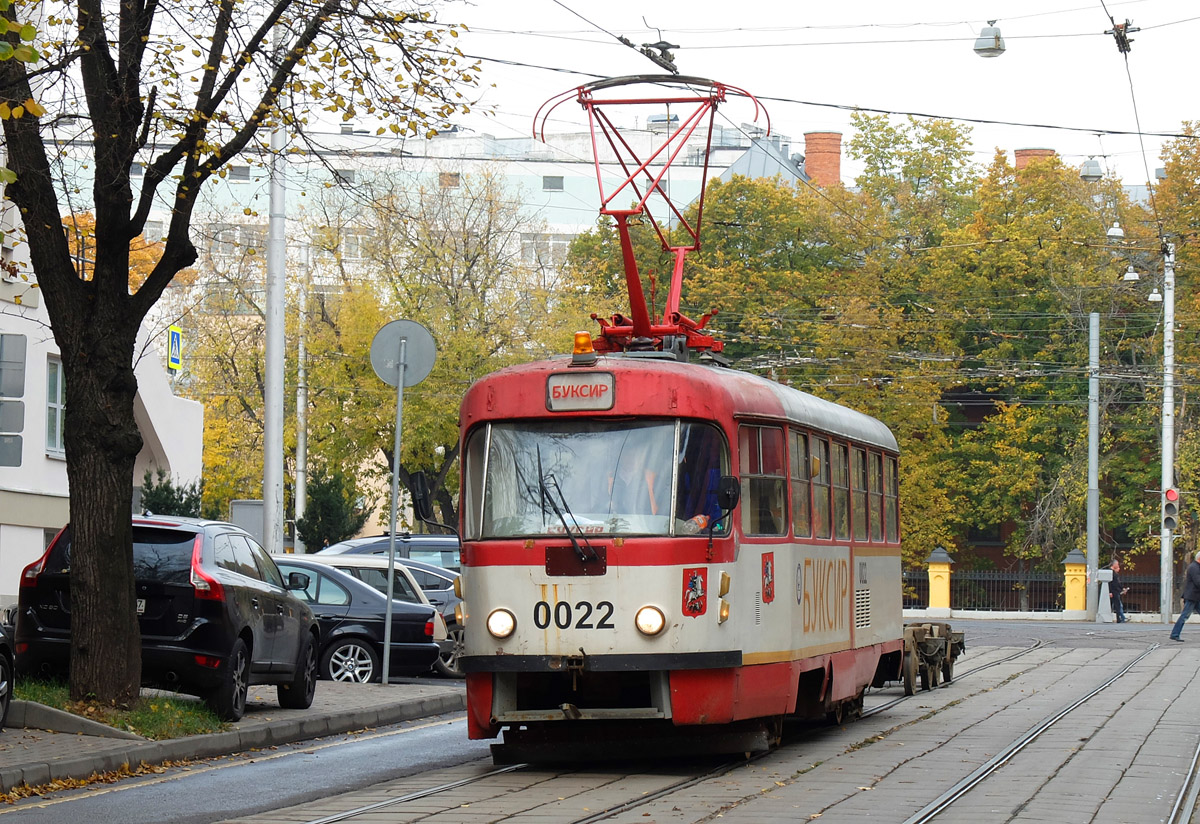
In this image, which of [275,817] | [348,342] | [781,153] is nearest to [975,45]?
[275,817]

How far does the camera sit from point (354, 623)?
64.6 feet

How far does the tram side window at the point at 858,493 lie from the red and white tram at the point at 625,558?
2744 mm

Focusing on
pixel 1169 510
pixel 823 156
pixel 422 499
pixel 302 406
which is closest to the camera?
pixel 422 499

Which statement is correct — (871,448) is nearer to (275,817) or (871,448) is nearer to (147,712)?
(147,712)

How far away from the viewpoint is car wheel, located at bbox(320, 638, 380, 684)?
65.1 ft

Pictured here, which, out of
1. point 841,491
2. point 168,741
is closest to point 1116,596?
point 841,491

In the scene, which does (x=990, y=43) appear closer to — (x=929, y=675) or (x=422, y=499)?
(x=929, y=675)

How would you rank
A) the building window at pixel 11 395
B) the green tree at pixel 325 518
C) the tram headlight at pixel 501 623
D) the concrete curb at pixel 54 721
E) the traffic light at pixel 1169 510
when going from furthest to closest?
the traffic light at pixel 1169 510
the green tree at pixel 325 518
the building window at pixel 11 395
the concrete curb at pixel 54 721
the tram headlight at pixel 501 623

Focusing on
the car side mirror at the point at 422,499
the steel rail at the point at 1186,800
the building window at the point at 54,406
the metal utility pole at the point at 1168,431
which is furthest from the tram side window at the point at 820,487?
the metal utility pole at the point at 1168,431

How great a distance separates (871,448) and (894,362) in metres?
38.8

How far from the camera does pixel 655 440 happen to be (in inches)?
476

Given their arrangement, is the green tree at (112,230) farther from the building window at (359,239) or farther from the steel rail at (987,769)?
the building window at (359,239)

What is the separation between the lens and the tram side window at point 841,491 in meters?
15.1

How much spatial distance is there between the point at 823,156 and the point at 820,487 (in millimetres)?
58871
